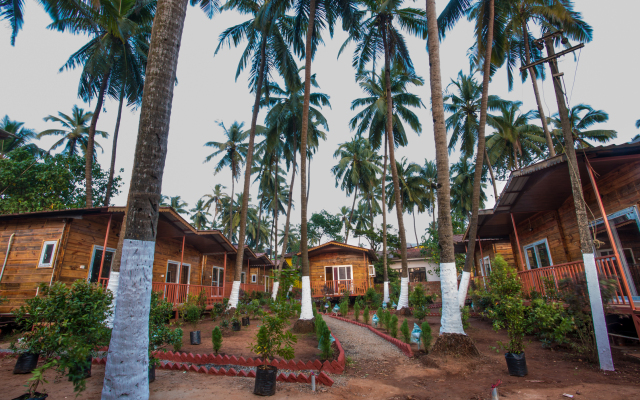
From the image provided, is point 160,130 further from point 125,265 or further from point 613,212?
point 613,212

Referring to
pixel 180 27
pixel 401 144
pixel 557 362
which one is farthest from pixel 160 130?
pixel 401 144

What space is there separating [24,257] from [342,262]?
17.4m

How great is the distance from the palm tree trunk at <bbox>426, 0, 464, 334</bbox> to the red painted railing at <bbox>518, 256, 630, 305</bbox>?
272 cm

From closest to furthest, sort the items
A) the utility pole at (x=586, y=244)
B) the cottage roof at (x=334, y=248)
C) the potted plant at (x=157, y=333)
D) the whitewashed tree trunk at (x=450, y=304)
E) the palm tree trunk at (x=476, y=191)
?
the potted plant at (x=157, y=333) < the utility pole at (x=586, y=244) < the whitewashed tree trunk at (x=450, y=304) < the palm tree trunk at (x=476, y=191) < the cottage roof at (x=334, y=248)

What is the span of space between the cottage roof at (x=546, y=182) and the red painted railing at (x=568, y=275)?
220 cm

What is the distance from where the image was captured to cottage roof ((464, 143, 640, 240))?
682cm

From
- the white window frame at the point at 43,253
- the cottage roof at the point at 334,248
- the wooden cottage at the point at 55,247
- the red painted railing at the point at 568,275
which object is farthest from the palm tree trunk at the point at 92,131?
the red painted railing at the point at 568,275

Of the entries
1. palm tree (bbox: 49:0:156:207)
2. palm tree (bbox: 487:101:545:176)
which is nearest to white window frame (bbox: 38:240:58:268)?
palm tree (bbox: 49:0:156:207)

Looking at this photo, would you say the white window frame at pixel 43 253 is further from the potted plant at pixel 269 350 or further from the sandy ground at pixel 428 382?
the potted plant at pixel 269 350

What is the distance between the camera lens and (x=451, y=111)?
920 inches

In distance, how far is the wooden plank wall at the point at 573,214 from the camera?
738cm

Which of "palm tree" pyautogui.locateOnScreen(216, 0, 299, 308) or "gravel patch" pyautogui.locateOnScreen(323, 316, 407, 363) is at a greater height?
"palm tree" pyautogui.locateOnScreen(216, 0, 299, 308)

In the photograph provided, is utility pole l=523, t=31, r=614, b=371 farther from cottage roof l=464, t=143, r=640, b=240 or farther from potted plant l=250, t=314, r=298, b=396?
potted plant l=250, t=314, r=298, b=396

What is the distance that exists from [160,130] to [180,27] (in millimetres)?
1815
